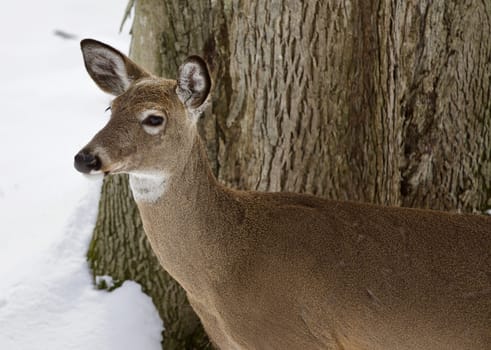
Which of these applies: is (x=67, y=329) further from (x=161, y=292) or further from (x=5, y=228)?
(x=5, y=228)

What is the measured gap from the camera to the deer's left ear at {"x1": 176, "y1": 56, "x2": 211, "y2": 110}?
4504mm

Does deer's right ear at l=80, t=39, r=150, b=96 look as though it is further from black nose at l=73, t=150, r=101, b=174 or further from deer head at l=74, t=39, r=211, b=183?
black nose at l=73, t=150, r=101, b=174

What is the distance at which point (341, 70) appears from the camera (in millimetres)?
5809

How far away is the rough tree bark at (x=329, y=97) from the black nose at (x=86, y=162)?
1924 millimetres

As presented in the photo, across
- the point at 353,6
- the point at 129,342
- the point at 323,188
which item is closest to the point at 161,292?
the point at 129,342

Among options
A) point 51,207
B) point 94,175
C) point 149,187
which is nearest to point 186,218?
point 149,187

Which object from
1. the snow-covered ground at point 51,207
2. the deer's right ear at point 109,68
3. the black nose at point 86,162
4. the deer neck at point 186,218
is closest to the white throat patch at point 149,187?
the deer neck at point 186,218

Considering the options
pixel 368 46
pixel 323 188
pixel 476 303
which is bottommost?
pixel 476 303

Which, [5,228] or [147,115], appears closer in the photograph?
[147,115]

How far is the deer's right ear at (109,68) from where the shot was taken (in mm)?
4891

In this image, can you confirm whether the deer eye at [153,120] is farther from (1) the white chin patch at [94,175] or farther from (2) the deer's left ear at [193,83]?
(1) the white chin patch at [94,175]

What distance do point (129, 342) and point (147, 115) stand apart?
230cm

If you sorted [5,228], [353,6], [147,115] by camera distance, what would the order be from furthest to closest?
[5,228]
[353,6]
[147,115]

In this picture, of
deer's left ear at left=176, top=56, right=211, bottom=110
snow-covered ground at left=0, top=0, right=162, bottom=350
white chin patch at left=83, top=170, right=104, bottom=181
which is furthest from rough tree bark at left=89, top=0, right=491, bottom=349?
white chin patch at left=83, top=170, right=104, bottom=181
